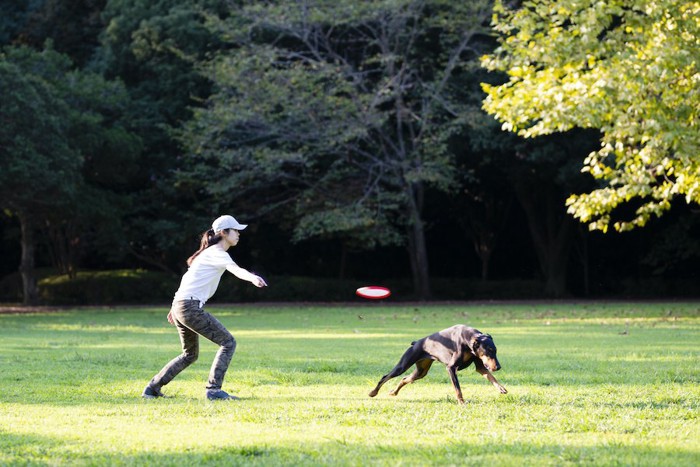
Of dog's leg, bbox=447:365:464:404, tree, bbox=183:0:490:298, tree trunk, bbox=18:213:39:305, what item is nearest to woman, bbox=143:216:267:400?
dog's leg, bbox=447:365:464:404

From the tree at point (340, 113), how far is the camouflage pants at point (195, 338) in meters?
23.3

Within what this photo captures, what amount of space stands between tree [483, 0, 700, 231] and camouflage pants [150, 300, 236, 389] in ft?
25.5

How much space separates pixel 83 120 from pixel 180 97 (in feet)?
20.4

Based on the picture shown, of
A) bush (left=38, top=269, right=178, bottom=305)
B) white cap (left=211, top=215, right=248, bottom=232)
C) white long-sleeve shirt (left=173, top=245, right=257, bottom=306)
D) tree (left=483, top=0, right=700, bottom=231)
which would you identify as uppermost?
tree (left=483, top=0, right=700, bottom=231)

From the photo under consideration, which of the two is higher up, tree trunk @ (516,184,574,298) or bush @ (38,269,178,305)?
tree trunk @ (516,184,574,298)

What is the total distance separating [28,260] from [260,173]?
8769mm

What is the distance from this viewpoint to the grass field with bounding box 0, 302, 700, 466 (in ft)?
23.1

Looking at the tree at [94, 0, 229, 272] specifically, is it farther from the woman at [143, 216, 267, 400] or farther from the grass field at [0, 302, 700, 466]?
the woman at [143, 216, 267, 400]

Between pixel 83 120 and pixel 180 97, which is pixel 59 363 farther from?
pixel 180 97

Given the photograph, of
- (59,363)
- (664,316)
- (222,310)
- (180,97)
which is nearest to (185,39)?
(180,97)

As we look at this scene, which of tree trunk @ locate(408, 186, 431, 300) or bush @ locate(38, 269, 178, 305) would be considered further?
bush @ locate(38, 269, 178, 305)

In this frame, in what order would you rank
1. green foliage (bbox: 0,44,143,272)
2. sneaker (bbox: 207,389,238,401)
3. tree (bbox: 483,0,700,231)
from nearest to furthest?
sneaker (bbox: 207,389,238,401) → tree (bbox: 483,0,700,231) → green foliage (bbox: 0,44,143,272)

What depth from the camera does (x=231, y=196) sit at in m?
36.0

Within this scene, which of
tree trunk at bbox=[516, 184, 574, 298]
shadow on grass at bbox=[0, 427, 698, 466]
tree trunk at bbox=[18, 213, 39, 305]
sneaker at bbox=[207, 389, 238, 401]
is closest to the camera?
shadow on grass at bbox=[0, 427, 698, 466]
